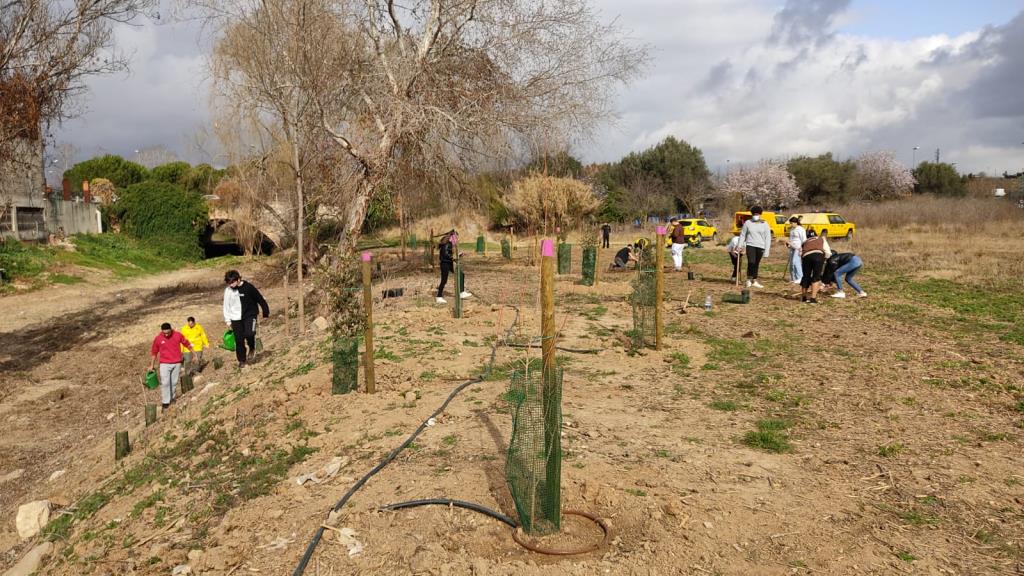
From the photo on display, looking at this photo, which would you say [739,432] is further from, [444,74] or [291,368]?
[444,74]

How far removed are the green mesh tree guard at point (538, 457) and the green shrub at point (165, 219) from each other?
3142cm

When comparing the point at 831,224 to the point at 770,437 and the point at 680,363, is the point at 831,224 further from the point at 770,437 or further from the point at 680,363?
the point at 770,437

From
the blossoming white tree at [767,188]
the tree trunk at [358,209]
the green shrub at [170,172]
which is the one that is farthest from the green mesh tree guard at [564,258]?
the blossoming white tree at [767,188]

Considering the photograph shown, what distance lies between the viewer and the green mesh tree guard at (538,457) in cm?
430

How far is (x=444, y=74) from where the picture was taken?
15961 millimetres

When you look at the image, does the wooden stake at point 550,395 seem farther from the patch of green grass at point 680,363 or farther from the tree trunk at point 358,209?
the tree trunk at point 358,209

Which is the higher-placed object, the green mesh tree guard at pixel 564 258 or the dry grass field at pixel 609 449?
the green mesh tree guard at pixel 564 258

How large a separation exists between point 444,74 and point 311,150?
136 inches

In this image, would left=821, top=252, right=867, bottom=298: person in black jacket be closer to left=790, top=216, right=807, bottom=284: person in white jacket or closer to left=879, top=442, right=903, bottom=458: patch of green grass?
left=790, top=216, right=807, bottom=284: person in white jacket

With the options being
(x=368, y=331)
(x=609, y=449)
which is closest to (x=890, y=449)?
(x=609, y=449)

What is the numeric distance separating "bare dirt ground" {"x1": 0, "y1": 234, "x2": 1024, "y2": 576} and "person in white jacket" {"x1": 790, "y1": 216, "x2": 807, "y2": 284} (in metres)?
2.69

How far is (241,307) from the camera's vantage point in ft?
34.1

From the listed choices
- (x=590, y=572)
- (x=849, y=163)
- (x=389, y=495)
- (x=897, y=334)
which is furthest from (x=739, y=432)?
(x=849, y=163)

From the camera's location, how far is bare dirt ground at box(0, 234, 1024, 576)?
4184 mm
